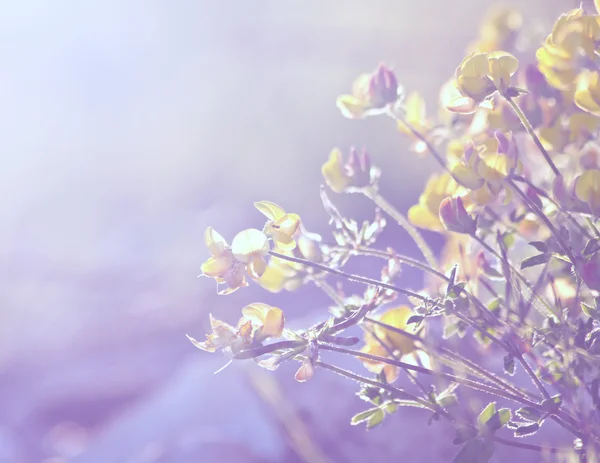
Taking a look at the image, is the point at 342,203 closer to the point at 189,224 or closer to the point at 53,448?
the point at 189,224

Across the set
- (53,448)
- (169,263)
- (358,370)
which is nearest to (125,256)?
(169,263)

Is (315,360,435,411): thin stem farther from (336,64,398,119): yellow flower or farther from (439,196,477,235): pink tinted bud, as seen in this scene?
(336,64,398,119): yellow flower

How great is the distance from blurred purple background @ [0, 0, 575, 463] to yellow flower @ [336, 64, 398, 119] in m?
0.89

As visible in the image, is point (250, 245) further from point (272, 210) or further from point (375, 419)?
point (375, 419)

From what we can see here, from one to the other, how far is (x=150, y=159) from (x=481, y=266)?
2.17m

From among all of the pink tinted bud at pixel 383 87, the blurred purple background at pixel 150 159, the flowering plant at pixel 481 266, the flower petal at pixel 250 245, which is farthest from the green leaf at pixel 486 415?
the blurred purple background at pixel 150 159

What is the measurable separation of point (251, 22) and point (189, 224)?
0.86m

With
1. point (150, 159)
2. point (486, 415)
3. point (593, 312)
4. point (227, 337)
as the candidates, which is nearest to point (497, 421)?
point (486, 415)

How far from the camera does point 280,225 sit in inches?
20.5

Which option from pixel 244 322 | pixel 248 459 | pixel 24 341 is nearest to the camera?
pixel 244 322

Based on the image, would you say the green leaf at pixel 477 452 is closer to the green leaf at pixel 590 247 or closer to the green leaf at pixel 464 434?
A: the green leaf at pixel 464 434

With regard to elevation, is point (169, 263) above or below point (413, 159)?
below

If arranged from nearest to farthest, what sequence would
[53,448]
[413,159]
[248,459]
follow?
[248,459] < [53,448] < [413,159]

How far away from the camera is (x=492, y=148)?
0.57m
